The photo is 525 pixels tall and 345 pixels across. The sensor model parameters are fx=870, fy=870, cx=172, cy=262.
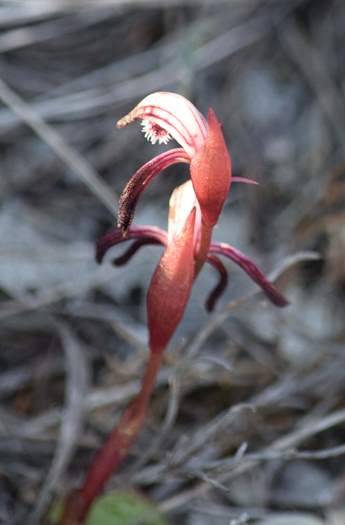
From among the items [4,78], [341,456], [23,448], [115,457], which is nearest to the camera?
[115,457]

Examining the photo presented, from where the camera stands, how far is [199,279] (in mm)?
2482

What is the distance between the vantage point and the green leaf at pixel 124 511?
172 cm

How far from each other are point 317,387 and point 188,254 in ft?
3.00

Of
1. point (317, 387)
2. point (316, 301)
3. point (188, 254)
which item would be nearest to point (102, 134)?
point (316, 301)

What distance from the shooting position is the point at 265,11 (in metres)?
3.10

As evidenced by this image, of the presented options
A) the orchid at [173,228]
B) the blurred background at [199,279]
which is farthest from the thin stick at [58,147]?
the orchid at [173,228]

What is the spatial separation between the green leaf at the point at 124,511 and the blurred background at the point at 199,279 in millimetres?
45

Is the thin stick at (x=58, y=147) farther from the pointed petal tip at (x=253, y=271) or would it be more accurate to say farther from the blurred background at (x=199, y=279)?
the pointed petal tip at (x=253, y=271)

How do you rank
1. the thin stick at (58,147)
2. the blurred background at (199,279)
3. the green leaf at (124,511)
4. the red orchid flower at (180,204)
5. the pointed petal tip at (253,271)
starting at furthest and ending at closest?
→ the thin stick at (58,147)
the blurred background at (199,279)
the green leaf at (124,511)
the pointed petal tip at (253,271)
the red orchid flower at (180,204)

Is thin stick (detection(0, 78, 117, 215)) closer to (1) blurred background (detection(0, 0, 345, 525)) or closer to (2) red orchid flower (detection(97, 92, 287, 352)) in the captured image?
(1) blurred background (detection(0, 0, 345, 525))

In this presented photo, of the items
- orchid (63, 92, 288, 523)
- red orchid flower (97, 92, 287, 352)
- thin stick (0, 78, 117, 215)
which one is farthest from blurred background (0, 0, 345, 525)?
red orchid flower (97, 92, 287, 352)

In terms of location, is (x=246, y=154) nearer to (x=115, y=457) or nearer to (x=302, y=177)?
(x=302, y=177)

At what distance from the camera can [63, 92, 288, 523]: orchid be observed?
1.21 m

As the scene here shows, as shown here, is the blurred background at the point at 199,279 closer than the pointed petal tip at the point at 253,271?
No
